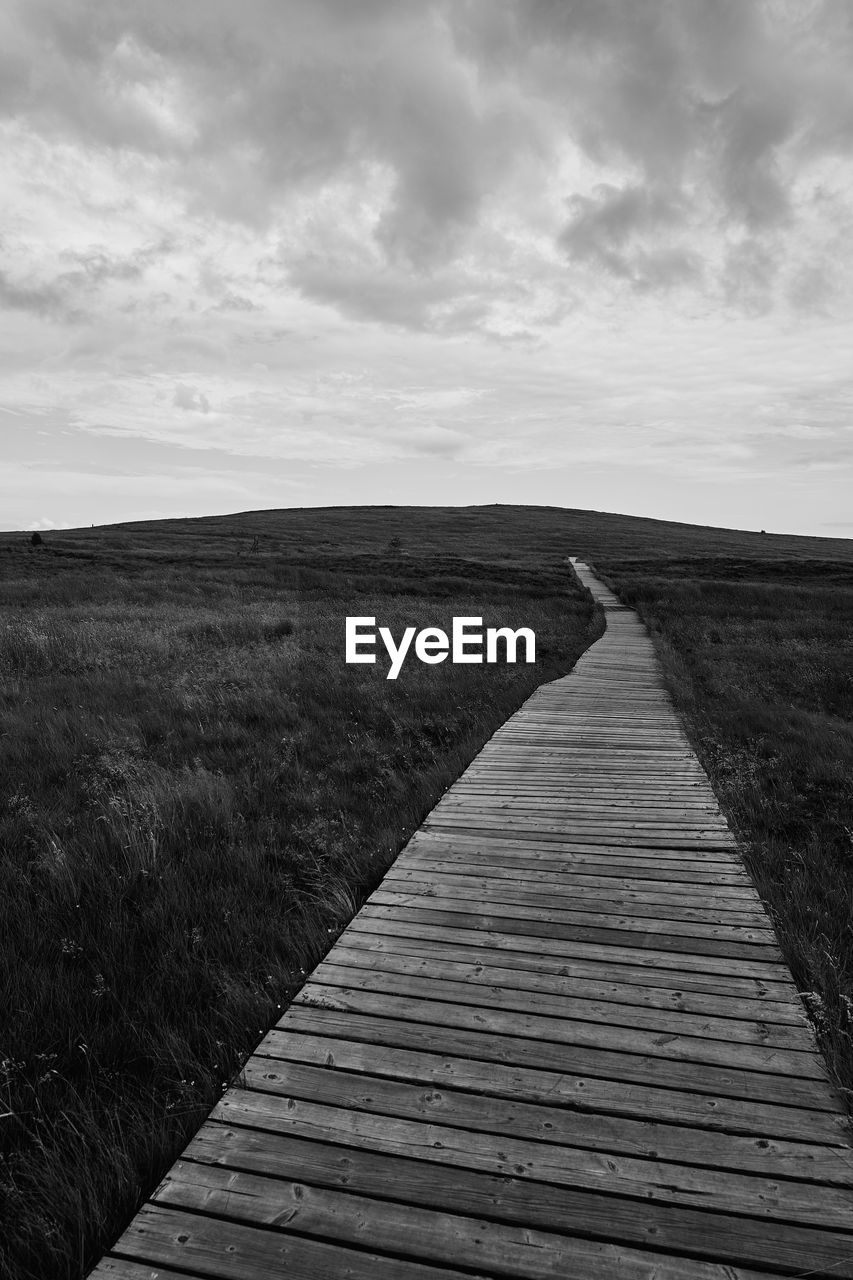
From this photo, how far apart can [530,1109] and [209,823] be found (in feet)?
14.0

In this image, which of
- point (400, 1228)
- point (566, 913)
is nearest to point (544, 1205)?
point (400, 1228)

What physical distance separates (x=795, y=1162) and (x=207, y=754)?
736 centimetres

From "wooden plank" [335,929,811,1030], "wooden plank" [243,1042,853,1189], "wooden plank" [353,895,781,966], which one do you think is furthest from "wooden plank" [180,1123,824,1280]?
"wooden plank" [353,895,781,966]

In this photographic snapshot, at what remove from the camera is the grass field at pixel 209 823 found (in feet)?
10.4

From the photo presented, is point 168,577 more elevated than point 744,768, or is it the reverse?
point 168,577

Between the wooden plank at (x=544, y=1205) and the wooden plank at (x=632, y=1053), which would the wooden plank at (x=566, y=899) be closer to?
the wooden plank at (x=632, y=1053)

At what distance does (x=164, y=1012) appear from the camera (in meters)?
3.79

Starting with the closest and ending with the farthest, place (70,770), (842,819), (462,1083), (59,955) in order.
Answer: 1. (462,1083)
2. (59,955)
3. (842,819)
4. (70,770)

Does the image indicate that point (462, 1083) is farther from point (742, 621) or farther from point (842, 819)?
point (742, 621)

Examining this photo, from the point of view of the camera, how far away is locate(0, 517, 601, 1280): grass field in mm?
2992

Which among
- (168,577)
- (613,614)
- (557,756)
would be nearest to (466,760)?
(557,756)

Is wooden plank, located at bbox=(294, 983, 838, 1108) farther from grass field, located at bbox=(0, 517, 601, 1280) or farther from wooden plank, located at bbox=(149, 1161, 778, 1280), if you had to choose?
wooden plank, located at bbox=(149, 1161, 778, 1280)

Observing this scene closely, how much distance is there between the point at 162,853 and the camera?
5668 mm

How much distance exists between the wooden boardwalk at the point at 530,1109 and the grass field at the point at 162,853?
0.39m
